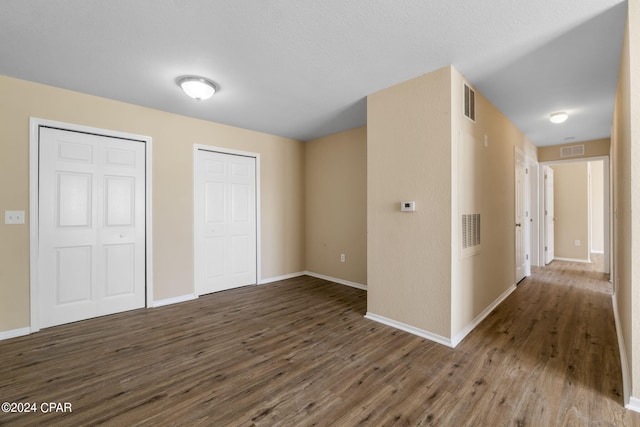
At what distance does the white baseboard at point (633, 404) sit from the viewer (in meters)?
1.70

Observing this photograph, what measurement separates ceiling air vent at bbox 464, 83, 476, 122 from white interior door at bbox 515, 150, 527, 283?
2.07 m

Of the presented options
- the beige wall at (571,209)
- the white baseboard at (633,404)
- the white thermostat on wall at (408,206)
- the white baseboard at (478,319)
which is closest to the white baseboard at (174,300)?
the white thermostat on wall at (408,206)

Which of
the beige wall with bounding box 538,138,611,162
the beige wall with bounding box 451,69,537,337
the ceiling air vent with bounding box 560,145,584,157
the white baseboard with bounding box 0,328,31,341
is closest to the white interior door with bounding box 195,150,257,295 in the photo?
the white baseboard with bounding box 0,328,31,341

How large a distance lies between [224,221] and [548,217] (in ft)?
22.2

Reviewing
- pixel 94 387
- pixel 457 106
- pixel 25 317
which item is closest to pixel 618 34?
pixel 457 106

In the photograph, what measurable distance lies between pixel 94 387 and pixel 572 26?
14.1 feet

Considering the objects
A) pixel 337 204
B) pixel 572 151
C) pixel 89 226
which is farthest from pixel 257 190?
pixel 572 151

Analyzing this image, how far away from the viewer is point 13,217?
2.77 meters

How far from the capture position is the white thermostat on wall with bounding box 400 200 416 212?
2.75 m

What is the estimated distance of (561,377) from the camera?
206 centimetres

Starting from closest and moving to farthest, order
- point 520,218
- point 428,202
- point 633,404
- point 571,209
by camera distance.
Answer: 1. point 633,404
2. point 428,202
3. point 520,218
4. point 571,209

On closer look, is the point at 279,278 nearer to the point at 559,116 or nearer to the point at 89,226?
the point at 89,226

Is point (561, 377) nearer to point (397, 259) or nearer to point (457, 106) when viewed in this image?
point (397, 259)

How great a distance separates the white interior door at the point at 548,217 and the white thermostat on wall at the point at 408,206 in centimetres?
494
